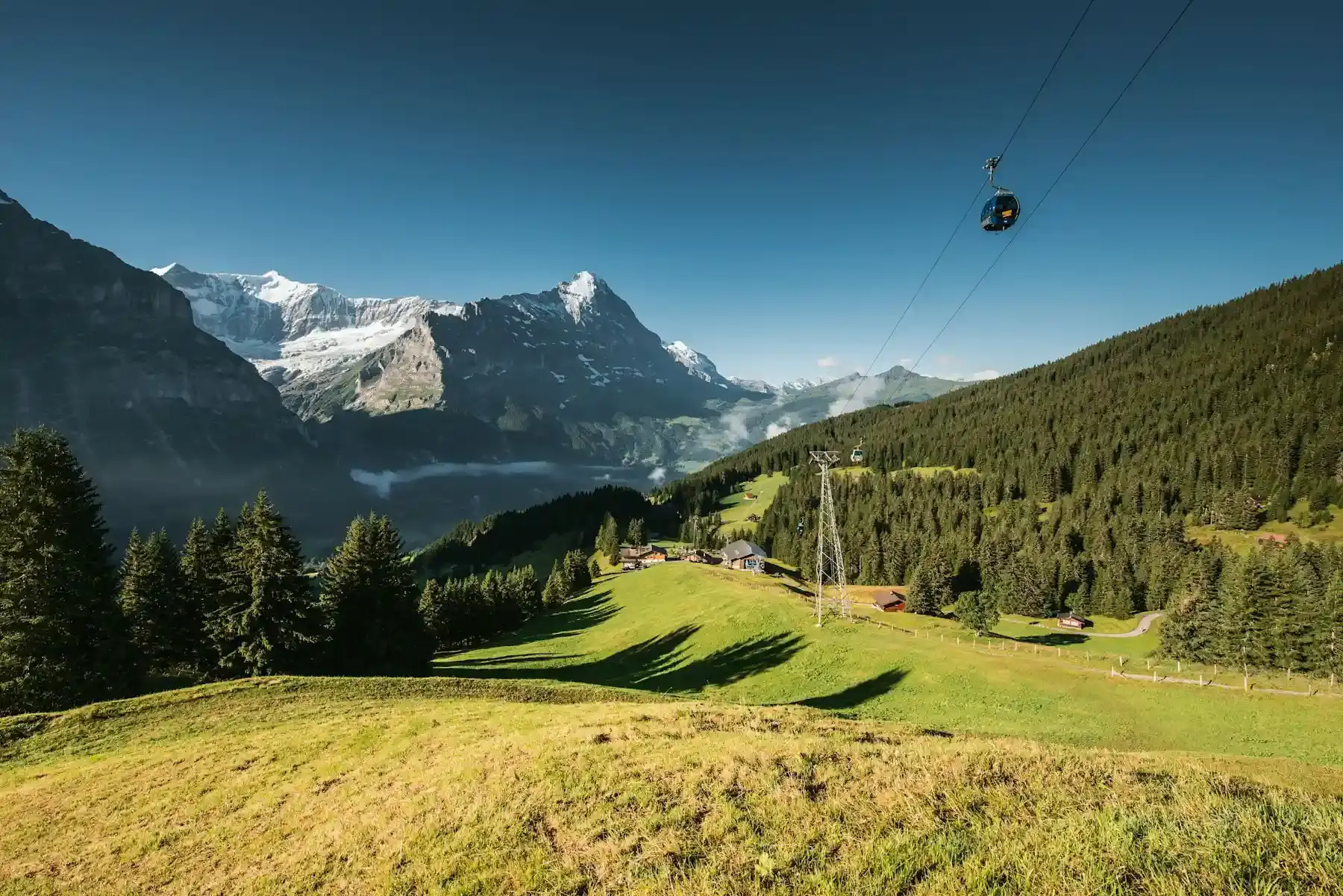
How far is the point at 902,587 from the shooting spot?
127812mm

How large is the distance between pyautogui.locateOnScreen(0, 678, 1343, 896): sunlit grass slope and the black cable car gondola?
62.0 ft

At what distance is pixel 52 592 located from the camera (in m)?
29.0

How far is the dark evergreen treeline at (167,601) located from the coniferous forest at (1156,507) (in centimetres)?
6146

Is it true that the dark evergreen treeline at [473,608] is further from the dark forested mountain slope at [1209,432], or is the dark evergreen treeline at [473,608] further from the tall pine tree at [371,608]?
the dark forested mountain slope at [1209,432]

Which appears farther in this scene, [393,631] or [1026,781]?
[393,631]

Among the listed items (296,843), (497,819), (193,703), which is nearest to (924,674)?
(497,819)

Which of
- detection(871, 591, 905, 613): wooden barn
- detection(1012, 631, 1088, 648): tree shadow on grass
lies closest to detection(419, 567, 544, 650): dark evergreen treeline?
detection(871, 591, 905, 613): wooden barn

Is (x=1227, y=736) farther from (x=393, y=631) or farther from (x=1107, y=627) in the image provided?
(x=1107, y=627)

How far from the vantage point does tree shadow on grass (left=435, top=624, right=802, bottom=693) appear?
4803cm

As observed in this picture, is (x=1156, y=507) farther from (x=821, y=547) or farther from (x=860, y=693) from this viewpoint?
(x=860, y=693)

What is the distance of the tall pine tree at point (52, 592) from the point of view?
91.5 feet

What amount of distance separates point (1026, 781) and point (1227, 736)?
27494mm

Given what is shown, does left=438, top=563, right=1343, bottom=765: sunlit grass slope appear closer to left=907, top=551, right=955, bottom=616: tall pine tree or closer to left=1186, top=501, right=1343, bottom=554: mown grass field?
left=907, top=551, right=955, bottom=616: tall pine tree

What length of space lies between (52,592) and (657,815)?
37672 mm
